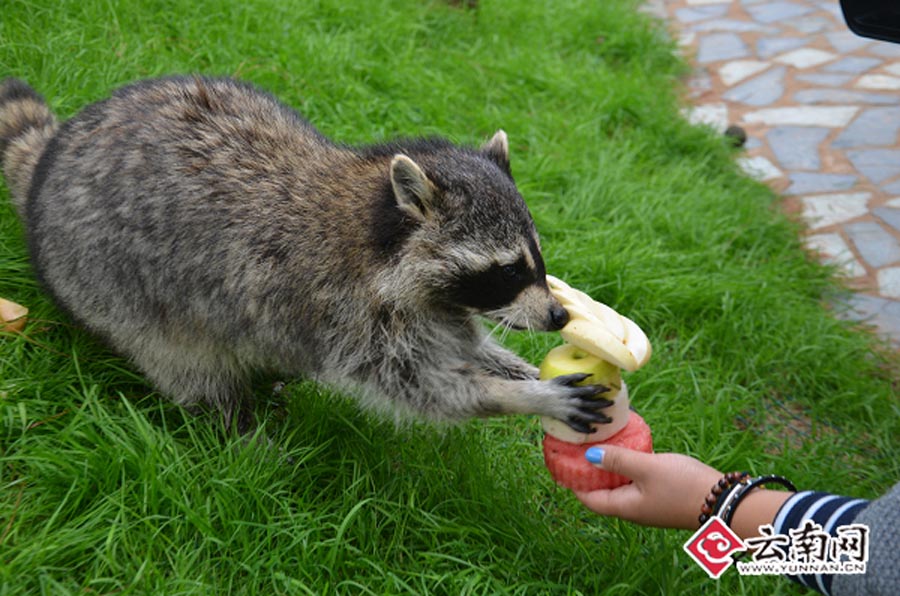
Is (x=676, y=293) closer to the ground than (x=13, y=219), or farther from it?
closer to the ground

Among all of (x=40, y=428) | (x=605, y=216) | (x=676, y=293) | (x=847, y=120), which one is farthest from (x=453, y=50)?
(x=40, y=428)

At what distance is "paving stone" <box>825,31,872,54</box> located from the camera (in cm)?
744

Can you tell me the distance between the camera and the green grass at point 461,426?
2.57 metres

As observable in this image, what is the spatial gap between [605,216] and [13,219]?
9.39 ft

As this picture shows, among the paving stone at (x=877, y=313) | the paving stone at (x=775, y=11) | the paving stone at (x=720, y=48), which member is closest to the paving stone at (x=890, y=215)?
the paving stone at (x=877, y=313)

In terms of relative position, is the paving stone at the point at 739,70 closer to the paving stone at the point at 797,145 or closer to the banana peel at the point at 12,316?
the paving stone at the point at 797,145

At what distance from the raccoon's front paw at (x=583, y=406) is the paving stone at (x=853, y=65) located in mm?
5611

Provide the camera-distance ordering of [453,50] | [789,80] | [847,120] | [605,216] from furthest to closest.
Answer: [789,80] → [847,120] → [453,50] → [605,216]

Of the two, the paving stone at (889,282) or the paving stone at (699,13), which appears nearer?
the paving stone at (889,282)

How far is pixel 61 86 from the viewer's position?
408 centimetres

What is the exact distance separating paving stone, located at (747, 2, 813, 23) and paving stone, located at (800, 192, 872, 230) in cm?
305

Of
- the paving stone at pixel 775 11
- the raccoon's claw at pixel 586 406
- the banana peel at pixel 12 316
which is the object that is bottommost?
the paving stone at pixel 775 11

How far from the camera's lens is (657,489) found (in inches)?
95.1

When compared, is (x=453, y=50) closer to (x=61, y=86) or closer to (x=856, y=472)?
(x=61, y=86)
